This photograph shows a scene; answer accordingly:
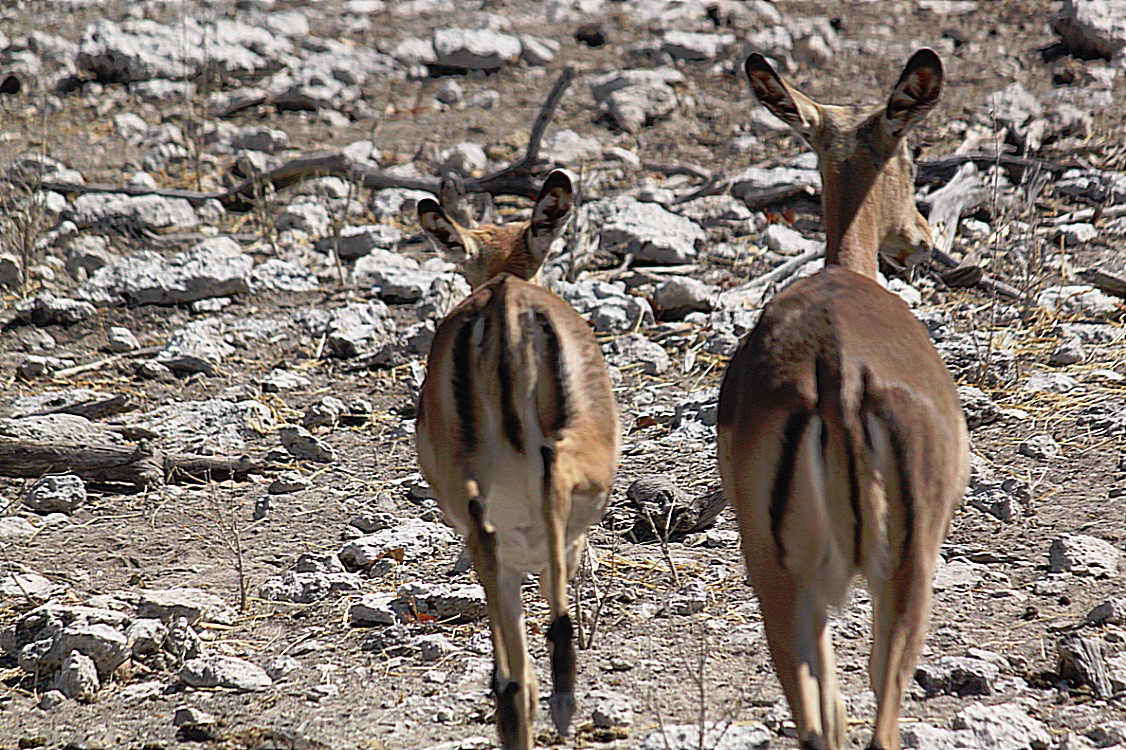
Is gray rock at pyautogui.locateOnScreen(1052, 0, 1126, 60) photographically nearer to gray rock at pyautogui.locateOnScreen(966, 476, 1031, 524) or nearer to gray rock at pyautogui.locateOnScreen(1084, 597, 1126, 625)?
gray rock at pyautogui.locateOnScreen(966, 476, 1031, 524)

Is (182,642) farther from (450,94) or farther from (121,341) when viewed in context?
(450,94)

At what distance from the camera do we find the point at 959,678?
13.6 ft

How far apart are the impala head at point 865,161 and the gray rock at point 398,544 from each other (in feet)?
6.80

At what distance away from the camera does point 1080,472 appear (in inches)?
228

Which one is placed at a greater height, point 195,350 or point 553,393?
point 553,393

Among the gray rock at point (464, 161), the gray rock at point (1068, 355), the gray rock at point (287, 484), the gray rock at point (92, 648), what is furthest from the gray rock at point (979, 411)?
the gray rock at point (464, 161)

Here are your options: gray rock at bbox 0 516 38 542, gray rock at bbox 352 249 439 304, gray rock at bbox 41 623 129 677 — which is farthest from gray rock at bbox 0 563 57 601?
gray rock at bbox 352 249 439 304

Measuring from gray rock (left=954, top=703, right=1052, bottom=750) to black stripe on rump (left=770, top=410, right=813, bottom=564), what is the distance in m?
1.15

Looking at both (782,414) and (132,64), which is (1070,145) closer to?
(782,414)

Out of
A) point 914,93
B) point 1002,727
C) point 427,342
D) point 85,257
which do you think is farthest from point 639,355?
point 85,257

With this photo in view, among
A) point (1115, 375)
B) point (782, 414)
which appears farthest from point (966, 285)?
point (782, 414)

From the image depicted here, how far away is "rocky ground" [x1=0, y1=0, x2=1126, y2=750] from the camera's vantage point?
4297 mm

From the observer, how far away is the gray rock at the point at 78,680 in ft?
13.9

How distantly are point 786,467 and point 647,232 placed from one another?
5.89 m
